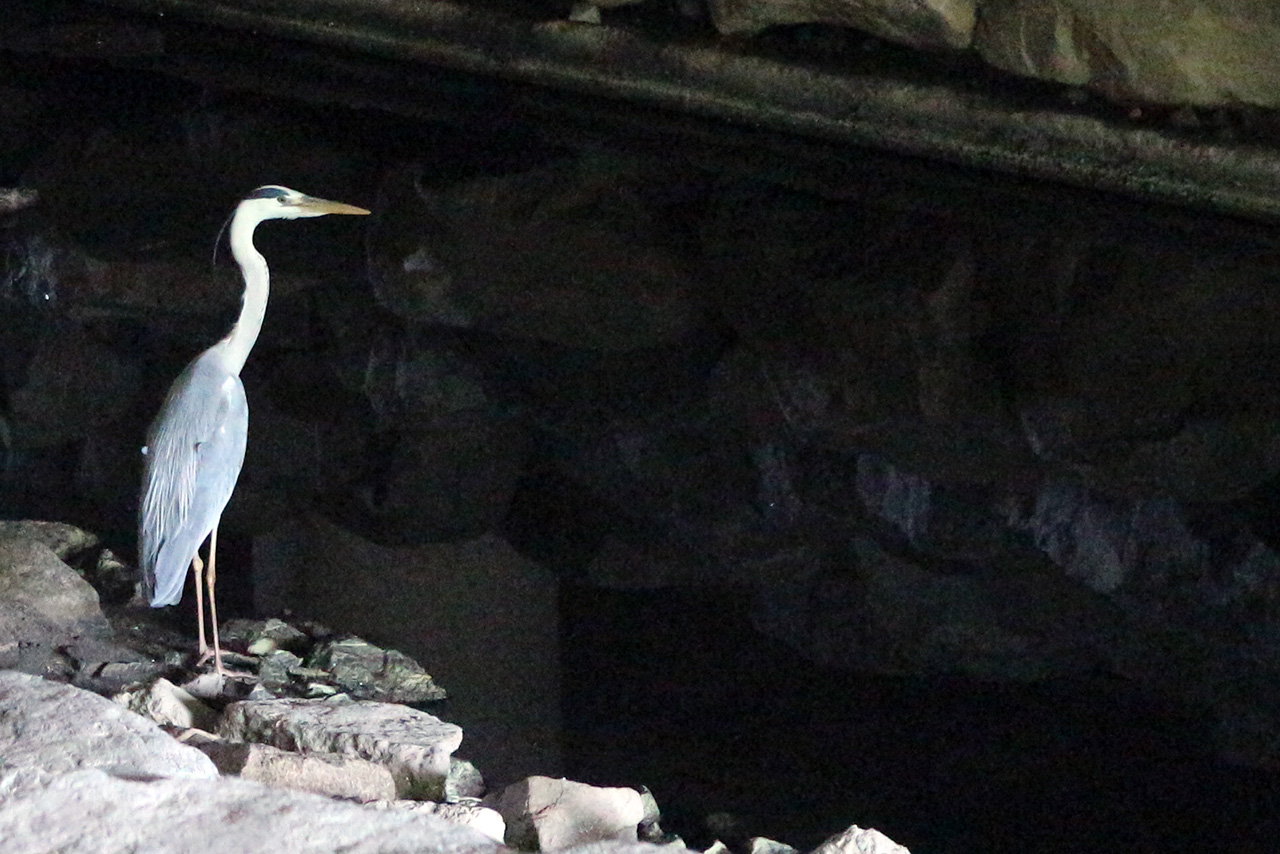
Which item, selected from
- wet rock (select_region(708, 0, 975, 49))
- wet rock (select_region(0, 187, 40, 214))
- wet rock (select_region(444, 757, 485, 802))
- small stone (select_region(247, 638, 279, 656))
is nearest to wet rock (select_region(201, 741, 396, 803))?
wet rock (select_region(444, 757, 485, 802))

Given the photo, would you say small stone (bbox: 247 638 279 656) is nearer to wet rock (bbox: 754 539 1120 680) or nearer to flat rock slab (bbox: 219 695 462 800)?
flat rock slab (bbox: 219 695 462 800)

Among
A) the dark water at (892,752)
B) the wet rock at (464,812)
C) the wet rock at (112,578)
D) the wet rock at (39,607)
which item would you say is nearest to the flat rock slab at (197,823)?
the wet rock at (464,812)

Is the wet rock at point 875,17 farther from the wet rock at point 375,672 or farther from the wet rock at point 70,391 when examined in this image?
the wet rock at point 375,672

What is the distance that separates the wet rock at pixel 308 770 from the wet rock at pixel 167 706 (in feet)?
0.78

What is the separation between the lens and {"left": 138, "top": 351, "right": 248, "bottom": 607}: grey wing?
268 cm

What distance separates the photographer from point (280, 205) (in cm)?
293

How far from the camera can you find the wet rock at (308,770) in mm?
2162

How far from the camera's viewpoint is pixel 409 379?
391 cm

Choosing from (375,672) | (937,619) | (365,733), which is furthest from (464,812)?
(937,619)

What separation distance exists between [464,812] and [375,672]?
2.49ft

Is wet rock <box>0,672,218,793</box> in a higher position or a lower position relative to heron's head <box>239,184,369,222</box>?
lower

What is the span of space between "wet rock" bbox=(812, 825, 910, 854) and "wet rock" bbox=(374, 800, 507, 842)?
45cm

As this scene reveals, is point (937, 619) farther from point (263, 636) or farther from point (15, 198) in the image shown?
point (15, 198)

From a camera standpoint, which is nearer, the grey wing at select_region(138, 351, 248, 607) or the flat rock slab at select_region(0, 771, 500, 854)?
the flat rock slab at select_region(0, 771, 500, 854)
